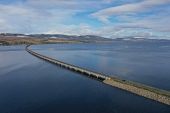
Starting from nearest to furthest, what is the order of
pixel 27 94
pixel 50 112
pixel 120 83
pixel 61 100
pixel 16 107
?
pixel 50 112
pixel 16 107
pixel 61 100
pixel 27 94
pixel 120 83

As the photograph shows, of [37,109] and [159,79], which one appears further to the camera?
[159,79]

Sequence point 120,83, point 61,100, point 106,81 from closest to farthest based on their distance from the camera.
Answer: point 61,100
point 120,83
point 106,81

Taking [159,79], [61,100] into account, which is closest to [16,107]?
[61,100]

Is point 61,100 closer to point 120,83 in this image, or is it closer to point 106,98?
point 106,98

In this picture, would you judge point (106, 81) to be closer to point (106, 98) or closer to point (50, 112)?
point (106, 98)

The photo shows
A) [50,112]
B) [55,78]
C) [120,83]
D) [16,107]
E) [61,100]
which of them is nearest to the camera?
[50,112]

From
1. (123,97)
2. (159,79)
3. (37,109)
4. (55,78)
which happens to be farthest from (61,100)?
(159,79)

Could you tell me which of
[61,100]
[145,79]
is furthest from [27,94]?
[145,79]

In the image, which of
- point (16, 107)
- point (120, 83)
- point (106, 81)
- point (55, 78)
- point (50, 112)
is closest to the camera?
point (50, 112)

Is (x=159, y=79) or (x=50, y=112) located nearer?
(x=50, y=112)
